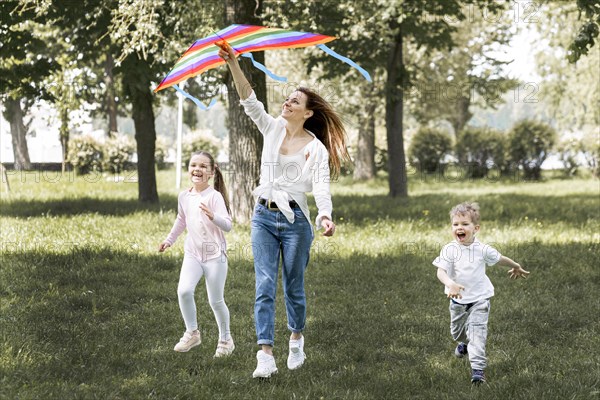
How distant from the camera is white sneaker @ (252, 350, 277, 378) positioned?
19.0ft

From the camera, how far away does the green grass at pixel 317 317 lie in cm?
569

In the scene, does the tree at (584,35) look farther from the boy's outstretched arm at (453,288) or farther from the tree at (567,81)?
the tree at (567,81)

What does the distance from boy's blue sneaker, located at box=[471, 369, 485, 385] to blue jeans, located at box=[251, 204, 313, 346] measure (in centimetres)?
153

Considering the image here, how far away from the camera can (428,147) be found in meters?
35.0

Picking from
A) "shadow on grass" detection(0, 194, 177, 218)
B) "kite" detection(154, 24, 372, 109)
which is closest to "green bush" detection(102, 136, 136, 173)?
"shadow on grass" detection(0, 194, 177, 218)

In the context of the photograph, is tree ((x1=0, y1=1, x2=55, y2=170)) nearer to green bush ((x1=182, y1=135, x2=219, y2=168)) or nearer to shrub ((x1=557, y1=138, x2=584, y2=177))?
shrub ((x1=557, y1=138, x2=584, y2=177))

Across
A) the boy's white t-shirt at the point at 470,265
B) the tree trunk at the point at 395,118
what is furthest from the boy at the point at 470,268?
the tree trunk at the point at 395,118

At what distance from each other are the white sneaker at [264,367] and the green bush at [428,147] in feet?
97.8

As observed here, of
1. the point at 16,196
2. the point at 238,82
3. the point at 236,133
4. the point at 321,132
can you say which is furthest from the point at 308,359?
the point at 16,196

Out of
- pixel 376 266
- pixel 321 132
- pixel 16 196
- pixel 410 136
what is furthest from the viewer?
pixel 410 136

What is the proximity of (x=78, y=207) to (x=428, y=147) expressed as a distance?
21.1 metres

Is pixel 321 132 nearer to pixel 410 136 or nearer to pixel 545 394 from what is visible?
pixel 545 394

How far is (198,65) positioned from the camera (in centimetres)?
716

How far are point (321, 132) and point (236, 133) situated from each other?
7649 millimetres
